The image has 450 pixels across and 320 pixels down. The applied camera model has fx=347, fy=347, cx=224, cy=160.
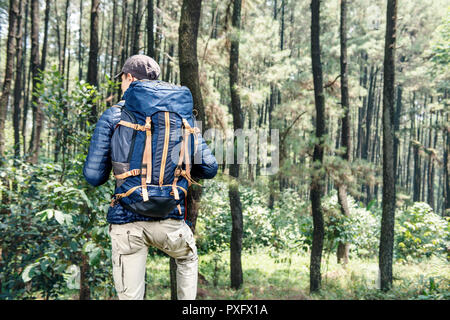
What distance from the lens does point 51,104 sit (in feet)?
14.3

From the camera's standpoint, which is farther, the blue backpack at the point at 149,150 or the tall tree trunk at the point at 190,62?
the tall tree trunk at the point at 190,62

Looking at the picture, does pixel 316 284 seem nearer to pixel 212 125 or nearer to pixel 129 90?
pixel 212 125

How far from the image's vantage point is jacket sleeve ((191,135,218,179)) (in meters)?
2.33

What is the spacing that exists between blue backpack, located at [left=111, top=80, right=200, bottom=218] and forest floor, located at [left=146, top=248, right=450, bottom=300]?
6777mm

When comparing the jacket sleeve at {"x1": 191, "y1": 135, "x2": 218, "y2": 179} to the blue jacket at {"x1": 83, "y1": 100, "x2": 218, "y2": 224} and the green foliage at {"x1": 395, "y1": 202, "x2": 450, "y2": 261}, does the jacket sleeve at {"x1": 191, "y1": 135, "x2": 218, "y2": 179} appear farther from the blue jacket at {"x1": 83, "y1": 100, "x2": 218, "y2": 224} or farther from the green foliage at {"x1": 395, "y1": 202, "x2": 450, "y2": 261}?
the green foliage at {"x1": 395, "y1": 202, "x2": 450, "y2": 261}

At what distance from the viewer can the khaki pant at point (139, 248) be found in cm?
210

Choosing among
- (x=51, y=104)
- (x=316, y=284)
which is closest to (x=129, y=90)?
(x=51, y=104)

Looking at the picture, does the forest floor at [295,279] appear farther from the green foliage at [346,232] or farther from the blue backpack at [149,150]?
the blue backpack at [149,150]

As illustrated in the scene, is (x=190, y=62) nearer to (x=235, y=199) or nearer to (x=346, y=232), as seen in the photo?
(x=235, y=199)

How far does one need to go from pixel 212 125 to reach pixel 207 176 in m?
6.38

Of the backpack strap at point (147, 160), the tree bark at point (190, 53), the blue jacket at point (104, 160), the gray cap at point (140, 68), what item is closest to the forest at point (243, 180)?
the tree bark at point (190, 53)

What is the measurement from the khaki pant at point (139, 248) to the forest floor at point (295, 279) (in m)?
6.49

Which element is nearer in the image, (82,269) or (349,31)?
(82,269)

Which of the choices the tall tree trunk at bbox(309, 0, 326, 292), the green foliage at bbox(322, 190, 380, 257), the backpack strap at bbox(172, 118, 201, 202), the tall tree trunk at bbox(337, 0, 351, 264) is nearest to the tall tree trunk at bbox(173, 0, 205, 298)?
the backpack strap at bbox(172, 118, 201, 202)
